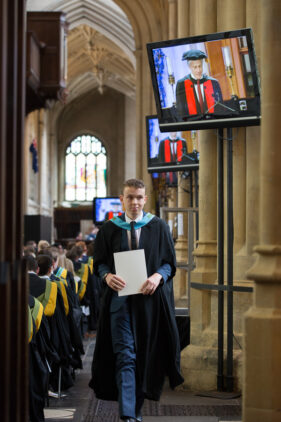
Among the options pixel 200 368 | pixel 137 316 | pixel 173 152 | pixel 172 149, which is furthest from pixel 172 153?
pixel 137 316

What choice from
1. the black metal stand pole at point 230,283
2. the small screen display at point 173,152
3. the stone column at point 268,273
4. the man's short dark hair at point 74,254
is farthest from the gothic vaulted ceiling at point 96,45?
the stone column at point 268,273

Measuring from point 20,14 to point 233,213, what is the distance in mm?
4301

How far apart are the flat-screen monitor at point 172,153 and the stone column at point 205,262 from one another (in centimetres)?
280

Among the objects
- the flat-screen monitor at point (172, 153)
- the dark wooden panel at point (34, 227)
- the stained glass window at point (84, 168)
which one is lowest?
the dark wooden panel at point (34, 227)

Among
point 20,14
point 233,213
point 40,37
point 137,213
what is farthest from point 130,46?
point 20,14

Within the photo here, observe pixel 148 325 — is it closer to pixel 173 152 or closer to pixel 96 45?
pixel 173 152

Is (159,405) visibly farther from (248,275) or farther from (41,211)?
(41,211)

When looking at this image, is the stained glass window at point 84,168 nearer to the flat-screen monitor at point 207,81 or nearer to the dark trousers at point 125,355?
the flat-screen monitor at point 207,81

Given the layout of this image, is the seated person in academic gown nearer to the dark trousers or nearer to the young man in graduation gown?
the young man in graduation gown

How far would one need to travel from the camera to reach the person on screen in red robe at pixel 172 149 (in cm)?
1046

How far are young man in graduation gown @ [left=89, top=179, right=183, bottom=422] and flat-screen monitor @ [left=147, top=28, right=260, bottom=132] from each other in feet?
4.66

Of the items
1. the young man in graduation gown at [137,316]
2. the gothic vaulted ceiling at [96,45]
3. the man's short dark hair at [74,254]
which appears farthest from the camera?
the gothic vaulted ceiling at [96,45]

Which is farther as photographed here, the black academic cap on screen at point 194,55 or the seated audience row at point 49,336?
the black academic cap on screen at point 194,55

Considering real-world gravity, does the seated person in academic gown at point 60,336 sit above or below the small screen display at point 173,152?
below
